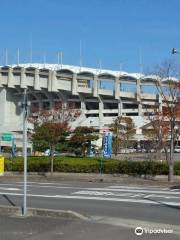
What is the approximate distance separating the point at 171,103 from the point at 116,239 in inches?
774

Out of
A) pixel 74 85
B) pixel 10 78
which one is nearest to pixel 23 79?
pixel 10 78

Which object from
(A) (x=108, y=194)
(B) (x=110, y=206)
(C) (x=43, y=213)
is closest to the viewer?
(C) (x=43, y=213)

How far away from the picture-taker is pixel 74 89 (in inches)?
4788

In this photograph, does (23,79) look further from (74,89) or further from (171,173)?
(171,173)

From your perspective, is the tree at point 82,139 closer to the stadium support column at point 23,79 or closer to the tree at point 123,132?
the tree at point 123,132

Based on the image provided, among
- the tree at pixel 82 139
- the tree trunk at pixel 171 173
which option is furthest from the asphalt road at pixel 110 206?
the tree at pixel 82 139

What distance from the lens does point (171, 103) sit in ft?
96.2

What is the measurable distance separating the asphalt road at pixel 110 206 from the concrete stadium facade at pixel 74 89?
92.0 m

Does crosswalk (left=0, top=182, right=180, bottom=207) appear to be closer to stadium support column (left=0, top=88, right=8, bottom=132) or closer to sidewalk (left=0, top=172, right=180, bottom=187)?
sidewalk (left=0, top=172, right=180, bottom=187)

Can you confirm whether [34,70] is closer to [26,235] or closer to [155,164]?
[155,164]

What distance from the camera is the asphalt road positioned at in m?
11.7

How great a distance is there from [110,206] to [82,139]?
1387 inches

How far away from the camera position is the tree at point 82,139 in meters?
51.8

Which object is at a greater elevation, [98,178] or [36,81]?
[36,81]
